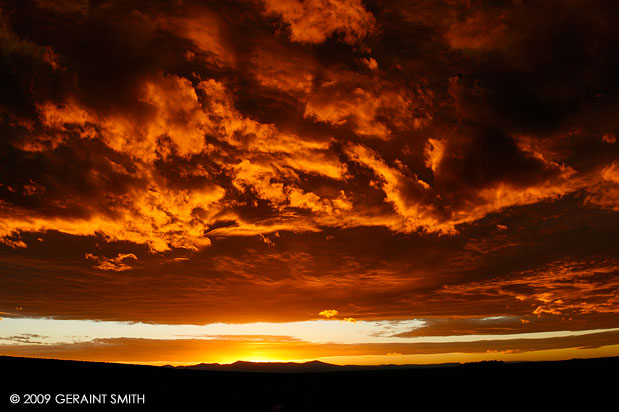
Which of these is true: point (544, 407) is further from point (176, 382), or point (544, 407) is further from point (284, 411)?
point (176, 382)

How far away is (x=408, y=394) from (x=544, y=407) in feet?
27.0

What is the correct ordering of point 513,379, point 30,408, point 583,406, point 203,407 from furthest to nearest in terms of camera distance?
point 513,379
point 583,406
point 203,407
point 30,408

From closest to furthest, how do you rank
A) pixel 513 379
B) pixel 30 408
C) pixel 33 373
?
pixel 30 408 < pixel 33 373 < pixel 513 379

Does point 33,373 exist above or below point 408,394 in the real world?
above

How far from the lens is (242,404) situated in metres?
19.0

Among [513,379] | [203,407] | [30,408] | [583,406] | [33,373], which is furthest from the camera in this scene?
[513,379]

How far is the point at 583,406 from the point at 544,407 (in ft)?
6.89

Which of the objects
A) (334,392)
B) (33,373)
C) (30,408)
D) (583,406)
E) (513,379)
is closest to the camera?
(30,408)

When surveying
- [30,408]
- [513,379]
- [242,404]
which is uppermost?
A: [30,408]

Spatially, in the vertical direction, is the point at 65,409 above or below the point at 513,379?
above

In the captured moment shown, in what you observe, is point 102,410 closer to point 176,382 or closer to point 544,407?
point 176,382

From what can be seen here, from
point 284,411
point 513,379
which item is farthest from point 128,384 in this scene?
point 513,379

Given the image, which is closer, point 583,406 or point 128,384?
point 583,406

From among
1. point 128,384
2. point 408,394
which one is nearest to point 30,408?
point 128,384
